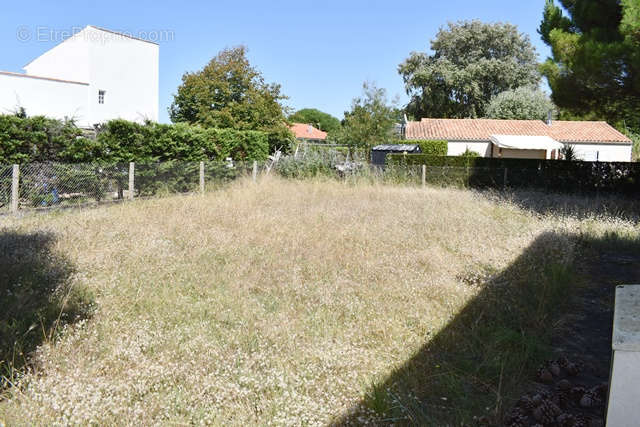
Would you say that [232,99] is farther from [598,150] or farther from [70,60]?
[598,150]

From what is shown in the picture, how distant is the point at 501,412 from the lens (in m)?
2.85

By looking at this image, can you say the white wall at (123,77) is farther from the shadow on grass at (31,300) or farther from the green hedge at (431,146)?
the shadow on grass at (31,300)

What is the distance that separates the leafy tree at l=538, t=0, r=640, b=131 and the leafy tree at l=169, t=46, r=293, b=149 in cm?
1772

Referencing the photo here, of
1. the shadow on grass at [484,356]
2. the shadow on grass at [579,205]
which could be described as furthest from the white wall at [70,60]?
the shadow on grass at [484,356]

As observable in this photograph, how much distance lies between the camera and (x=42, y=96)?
1991 centimetres

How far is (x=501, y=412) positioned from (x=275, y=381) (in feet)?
4.59

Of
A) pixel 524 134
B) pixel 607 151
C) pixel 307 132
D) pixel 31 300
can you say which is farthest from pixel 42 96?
pixel 307 132

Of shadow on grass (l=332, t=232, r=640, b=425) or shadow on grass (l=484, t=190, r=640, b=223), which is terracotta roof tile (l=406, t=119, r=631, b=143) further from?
shadow on grass (l=332, t=232, r=640, b=425)

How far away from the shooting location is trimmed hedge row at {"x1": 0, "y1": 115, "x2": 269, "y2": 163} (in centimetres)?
1058

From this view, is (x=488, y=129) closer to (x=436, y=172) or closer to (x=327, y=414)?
(x=436, y=172)

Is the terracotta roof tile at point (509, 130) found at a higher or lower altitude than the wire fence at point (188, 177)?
Answer: higher

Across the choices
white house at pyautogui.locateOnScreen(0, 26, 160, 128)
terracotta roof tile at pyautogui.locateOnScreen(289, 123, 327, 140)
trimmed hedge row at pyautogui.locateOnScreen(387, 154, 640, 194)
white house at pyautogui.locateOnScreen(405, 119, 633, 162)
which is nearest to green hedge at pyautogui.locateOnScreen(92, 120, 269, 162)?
white house at pyautogui.locateOnScreen(0, 26, 160, 128)

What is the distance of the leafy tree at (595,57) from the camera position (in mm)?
9859

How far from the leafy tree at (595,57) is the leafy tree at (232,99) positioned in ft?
58.1
